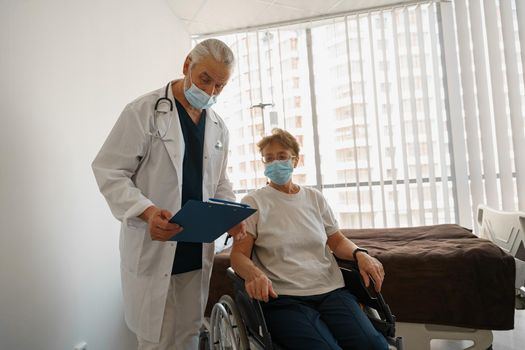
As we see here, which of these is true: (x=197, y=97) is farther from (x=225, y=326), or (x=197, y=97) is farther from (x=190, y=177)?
(x=225, y=326)

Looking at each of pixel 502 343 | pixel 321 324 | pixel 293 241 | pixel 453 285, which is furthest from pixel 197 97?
pixel 502 343

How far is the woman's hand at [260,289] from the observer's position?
47.3 inches

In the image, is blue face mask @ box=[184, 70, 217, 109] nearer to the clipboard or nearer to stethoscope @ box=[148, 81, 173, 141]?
stethoscope @ box=[148, 81, 173, 141]

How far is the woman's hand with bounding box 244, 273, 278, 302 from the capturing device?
1201 mm

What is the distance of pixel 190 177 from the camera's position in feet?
4.53

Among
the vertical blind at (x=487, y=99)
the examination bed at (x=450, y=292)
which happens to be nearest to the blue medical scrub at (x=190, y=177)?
the examination bed at (x=450, y=292)

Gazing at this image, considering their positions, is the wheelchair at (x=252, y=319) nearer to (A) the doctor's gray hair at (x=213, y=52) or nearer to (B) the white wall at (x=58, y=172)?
(B) the white wall at (x=58, y=172)

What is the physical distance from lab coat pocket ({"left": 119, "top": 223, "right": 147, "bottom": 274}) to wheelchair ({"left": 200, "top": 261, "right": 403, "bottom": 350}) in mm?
334

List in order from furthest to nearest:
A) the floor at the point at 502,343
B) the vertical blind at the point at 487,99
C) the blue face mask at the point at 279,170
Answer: the vertical blind at the point at 487,99
the floor at the point at 502,343
the blue face mask at the point at 279,170

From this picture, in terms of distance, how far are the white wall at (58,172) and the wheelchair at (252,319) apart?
631 millimetres

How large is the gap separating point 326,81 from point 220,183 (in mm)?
2374

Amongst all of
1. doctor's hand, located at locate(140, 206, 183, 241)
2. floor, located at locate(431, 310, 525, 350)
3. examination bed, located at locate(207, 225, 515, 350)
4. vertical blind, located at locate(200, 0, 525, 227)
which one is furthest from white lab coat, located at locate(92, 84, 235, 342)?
vertical blind, located at locate(200, 0, 525, 227)

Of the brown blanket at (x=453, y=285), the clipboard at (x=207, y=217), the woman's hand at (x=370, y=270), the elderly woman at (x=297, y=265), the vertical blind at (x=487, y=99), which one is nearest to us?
the clipboard at (x=207, y=217)

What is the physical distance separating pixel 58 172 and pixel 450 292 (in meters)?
1.86
